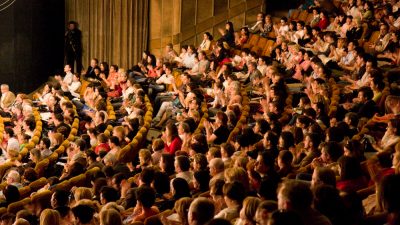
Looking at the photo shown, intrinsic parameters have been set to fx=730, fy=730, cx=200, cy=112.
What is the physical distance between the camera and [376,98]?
7.76 meters

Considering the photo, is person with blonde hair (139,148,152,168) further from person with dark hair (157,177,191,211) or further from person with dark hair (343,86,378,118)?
person with dark hair (343,86,378,118)

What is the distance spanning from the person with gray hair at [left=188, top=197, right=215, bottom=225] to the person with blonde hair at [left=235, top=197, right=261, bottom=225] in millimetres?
176

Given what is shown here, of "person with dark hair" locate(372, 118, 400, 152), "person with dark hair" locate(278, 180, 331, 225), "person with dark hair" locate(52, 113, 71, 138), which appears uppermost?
"person with dark hair" locate(278, 180, 331, 225)

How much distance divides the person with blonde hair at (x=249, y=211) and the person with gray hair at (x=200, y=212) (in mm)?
176

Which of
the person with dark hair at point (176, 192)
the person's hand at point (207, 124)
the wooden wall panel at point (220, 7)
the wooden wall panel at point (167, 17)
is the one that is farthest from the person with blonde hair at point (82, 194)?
A: the wooden wall panel at point (220, 7)

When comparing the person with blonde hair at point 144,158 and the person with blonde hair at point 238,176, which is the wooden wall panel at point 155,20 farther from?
the person with blonde hair at point 238,176

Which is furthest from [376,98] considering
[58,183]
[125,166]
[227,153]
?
[58,183]

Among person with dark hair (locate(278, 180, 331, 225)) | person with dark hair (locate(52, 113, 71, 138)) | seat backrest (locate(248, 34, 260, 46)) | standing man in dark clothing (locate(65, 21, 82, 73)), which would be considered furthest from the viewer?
standing man in dark clothing (locate(65, 21, 82, 73))

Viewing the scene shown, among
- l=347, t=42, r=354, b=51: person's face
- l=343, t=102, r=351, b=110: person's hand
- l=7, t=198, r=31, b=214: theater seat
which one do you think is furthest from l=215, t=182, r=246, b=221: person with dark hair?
l=347, t=42, r=354, b=51: person's face

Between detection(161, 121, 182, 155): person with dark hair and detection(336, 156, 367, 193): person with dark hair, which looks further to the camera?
detection(161, 121, 182, 155): person with dark hair

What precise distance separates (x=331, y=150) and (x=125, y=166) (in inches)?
89.2

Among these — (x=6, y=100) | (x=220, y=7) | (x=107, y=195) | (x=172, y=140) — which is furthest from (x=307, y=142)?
(x=220, y=7)

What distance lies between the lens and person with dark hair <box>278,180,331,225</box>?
12.3ft

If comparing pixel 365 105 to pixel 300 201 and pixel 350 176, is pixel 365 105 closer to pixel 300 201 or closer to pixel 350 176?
pixel 350 176
